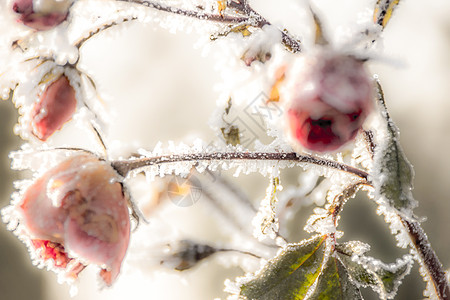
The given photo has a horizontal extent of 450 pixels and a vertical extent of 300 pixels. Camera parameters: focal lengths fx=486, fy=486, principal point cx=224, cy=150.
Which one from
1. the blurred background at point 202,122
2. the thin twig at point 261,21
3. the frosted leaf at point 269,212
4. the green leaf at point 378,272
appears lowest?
the blurred background at point 202,122

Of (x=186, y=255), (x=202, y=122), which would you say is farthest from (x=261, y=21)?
(x=202, y=122)

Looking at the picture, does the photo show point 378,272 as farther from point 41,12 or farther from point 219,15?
point 41,12

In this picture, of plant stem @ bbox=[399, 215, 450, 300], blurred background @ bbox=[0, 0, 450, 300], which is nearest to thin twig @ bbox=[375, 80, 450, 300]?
plant stem @ bbox=[399, 215, 450, 300]

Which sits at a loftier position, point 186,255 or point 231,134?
point 231,134

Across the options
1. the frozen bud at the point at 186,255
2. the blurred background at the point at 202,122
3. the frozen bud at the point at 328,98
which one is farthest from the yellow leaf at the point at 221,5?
the blurred background at the point at 202,122

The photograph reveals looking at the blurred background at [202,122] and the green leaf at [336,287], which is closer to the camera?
the green leaf at [336,287]

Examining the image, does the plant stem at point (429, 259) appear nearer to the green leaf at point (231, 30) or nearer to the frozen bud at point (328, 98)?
the frozen bud at point (328, 98)
